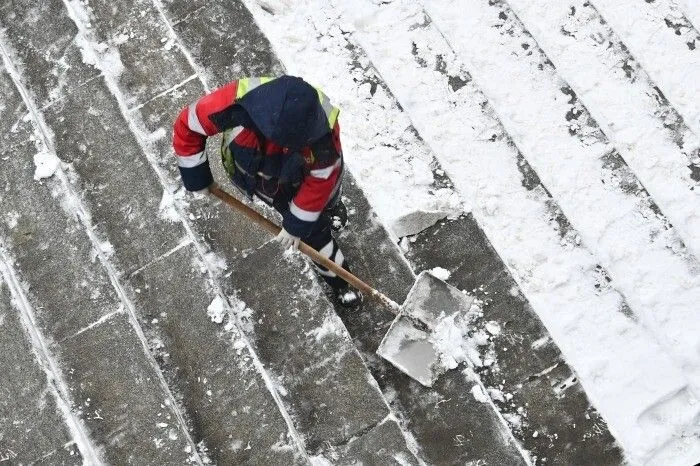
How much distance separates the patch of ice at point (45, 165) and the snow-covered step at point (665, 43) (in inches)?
134

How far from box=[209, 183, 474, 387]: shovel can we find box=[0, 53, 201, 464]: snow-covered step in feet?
3.72

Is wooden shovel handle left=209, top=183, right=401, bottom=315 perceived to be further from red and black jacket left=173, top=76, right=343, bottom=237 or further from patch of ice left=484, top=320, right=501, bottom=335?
patch of ice left=484, top=320, right=501, bottom=335

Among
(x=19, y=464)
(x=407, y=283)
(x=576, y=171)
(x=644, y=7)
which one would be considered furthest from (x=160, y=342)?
(x=644, y=7)

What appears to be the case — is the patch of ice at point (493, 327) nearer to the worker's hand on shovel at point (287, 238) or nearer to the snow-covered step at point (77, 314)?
the worker's hand on shovel at point (287, 238)

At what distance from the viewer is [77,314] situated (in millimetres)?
3541

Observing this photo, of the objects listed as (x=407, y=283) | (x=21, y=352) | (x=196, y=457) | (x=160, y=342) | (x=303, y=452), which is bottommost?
(x=303, y=452)

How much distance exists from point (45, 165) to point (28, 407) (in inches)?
52.0

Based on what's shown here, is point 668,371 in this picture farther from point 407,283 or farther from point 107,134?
point 107,134

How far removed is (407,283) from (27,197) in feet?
7.13

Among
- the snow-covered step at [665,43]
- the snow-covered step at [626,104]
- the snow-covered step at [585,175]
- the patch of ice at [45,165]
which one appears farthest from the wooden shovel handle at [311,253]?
the snow-covered step at [665,43]

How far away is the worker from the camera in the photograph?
2.56 m

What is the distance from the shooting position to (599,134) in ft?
13.1

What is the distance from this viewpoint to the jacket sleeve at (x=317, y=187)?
9.28 ft

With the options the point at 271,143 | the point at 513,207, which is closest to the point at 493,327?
the point at 513,207
